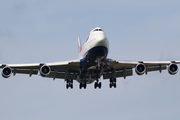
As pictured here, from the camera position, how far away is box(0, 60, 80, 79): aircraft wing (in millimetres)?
42938

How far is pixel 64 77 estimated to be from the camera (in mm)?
48844

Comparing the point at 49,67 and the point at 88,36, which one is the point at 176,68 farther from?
the point at 49,67

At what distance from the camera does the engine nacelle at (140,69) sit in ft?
141

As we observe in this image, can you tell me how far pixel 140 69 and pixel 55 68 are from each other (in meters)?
10.7

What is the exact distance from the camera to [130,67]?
4716cm

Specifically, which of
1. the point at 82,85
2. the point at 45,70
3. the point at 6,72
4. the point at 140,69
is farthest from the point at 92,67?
the point at 6,72

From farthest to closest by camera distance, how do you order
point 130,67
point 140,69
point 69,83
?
point 69,83 → point 130,67 → point 140,69

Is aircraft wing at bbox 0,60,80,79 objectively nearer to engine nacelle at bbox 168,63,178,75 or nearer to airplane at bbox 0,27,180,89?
airplane at bbox 0,27,180,89

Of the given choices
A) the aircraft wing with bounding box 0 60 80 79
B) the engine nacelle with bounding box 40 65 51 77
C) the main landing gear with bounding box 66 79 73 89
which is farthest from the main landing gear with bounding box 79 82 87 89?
the engine nacelle with bounding box 40 65 51 77

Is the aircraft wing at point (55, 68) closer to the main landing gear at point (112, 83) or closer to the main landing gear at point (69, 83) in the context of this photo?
the main landing gear at point (69, 83)

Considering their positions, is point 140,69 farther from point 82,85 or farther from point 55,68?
point 55,68

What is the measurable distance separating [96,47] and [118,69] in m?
10.2

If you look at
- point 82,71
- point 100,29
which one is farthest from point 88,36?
point 82,71

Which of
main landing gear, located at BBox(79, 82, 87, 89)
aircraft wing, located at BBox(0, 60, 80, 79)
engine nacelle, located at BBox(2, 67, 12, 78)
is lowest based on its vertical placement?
main landing gear, located at BBox(79, 82, 87, 89)
